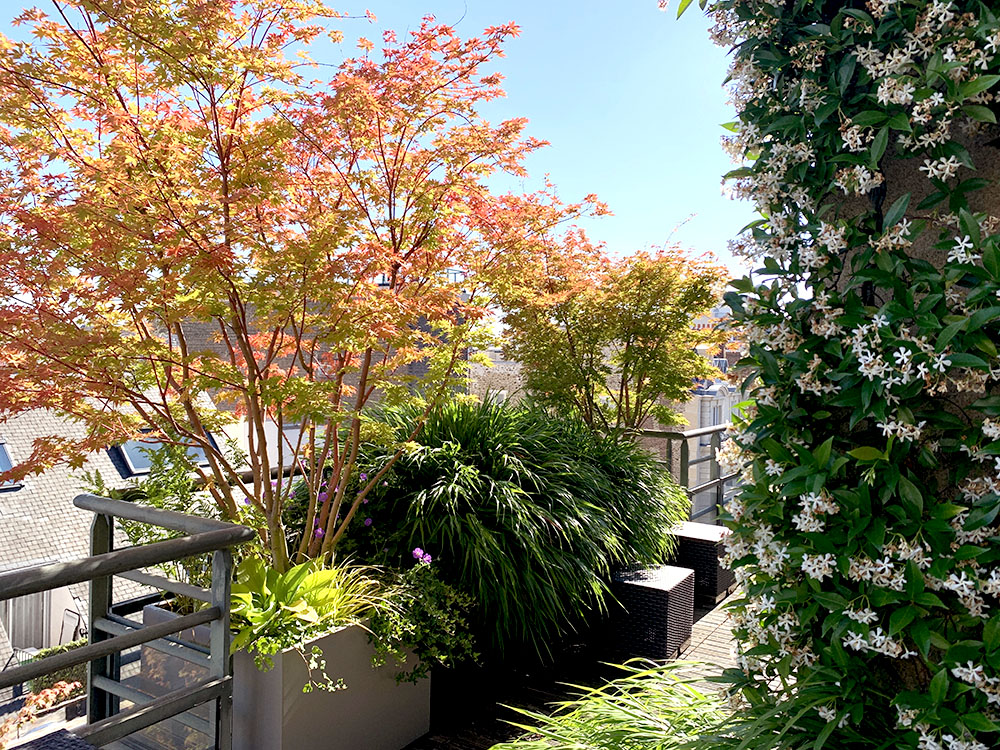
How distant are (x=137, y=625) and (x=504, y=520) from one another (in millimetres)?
1461

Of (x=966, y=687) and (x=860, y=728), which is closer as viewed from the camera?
(x=966, y=687)

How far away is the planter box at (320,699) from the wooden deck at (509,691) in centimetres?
15

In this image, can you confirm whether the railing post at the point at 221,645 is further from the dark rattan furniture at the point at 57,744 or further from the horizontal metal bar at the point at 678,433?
the horizontal metal bar at the point at 678,433

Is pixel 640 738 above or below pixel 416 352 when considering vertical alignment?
below

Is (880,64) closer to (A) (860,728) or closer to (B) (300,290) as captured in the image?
(A) (860,728)

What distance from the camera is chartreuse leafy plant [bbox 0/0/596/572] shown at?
7.67ft

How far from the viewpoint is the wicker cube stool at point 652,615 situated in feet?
10.9

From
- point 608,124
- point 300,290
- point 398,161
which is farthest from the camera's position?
point 608,124

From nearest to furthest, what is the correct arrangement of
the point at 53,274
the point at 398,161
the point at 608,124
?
the point at 53,274 < the point at 398,161 < the point at 608,124

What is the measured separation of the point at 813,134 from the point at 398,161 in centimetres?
199

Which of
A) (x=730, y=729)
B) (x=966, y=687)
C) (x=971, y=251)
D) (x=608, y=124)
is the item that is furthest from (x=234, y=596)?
(x=608, y=124)

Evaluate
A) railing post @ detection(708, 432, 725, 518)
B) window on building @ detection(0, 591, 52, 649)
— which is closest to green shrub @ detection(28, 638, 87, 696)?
window on building @ detection(0, 591, 52, 649)

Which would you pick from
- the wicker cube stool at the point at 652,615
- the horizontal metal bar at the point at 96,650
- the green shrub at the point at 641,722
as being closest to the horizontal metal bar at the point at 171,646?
the horizontal metal bar at the point at 96,650

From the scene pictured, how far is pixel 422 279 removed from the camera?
308 cm
